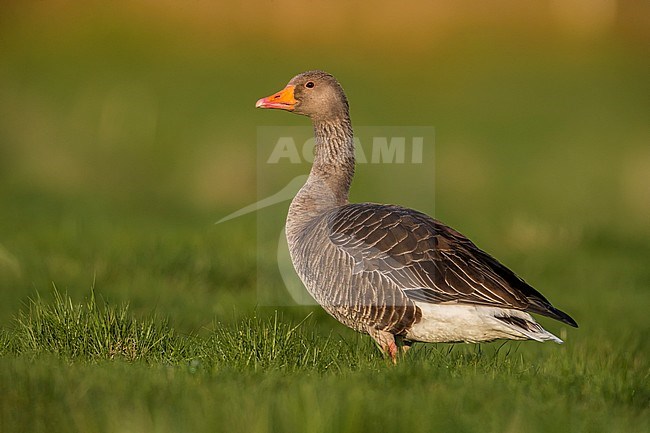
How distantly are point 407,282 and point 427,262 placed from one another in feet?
0.65

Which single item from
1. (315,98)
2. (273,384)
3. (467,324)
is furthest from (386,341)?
(315,98)

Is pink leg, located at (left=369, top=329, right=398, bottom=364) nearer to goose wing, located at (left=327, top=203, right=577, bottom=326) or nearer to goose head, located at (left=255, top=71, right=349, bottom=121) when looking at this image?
goose wing, located at (left=327, top=203, right=577, bottom=326)

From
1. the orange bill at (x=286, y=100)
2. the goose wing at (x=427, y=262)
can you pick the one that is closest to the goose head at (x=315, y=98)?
the orange bill at (x=286, y=100)

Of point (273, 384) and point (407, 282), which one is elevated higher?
point (407, 282)

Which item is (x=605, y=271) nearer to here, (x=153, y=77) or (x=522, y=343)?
(x=522, y=343)

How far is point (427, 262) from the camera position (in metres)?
6.98

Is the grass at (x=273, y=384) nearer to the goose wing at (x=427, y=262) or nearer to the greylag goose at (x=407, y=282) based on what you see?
the greylag goose at (x=407, y=282)

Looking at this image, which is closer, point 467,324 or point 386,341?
point 467,324

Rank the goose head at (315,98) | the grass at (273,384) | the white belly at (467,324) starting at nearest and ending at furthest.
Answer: the grass at (273,384), the white belly at (467,324), the goose head at (315,98)

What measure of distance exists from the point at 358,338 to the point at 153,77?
11.8 m

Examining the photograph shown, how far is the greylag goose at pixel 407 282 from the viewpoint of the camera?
268 inches

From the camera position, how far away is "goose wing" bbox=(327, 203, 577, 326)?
22.3ft

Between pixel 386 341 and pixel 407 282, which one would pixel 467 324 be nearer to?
pixel 407 282

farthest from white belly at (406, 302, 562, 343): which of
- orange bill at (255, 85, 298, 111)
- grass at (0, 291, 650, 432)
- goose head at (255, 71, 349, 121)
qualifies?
orange bill at (255, 85, 298, 111)
